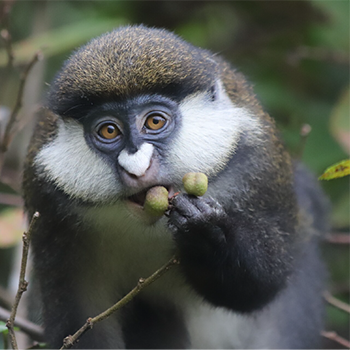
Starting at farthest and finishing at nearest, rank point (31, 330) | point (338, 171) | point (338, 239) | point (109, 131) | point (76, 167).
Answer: point (338, 239) < point (31, 330) < point (76, 167) < point (109, 131) < point (338, 171)

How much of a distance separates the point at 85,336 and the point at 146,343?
469 mm

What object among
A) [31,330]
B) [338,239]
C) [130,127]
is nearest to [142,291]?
[31,330]

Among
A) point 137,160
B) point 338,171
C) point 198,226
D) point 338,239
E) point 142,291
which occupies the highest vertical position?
point 338,171

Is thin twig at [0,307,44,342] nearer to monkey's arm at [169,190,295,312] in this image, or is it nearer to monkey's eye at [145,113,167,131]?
monkey's arm at [169,190,295,312]

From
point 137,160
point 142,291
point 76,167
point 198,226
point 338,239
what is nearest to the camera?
point 137,160

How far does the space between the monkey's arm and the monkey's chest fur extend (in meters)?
0.23

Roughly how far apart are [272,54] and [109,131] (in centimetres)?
384

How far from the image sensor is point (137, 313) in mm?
3766

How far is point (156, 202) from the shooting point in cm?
260

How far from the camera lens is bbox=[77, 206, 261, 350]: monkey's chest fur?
3.35 m

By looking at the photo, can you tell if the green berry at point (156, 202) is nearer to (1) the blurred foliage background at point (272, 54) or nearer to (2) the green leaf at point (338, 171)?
(2) the green leaf at point (338, 171)

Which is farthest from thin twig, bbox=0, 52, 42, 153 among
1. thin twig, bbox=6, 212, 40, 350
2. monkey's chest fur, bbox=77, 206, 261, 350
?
thin twig, bbox=6, 212, 40, 350

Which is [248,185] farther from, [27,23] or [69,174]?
[27,23]

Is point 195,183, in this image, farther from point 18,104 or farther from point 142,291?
point 18,104
